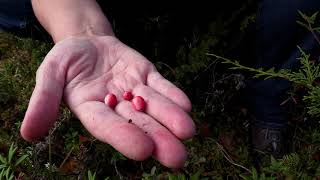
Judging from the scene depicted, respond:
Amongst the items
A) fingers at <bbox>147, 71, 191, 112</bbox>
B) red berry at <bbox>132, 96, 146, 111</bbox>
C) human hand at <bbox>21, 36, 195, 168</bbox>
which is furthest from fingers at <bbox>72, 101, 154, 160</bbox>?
fingers at <bbox>147, 71, 191, 112</bbox>

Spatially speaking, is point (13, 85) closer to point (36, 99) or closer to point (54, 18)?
point (54, 18)

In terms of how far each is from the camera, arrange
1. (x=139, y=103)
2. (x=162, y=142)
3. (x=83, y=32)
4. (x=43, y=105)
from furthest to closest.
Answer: (x=83, y=32)
(x=139, y=103)
(x=43, y=105)
(x=162, y=142)

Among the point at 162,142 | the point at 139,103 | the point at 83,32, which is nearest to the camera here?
the point at 162,142

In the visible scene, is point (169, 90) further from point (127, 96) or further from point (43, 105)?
point (43, 105)

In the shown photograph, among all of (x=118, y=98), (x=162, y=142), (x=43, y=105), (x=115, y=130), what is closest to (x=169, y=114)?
(x=162, y=142)

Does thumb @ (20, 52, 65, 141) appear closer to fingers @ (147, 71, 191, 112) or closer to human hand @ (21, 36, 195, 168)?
human hand @ (21, 36, 195, 168)

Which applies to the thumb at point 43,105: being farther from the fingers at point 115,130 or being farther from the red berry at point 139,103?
the red berry at point 139,103
